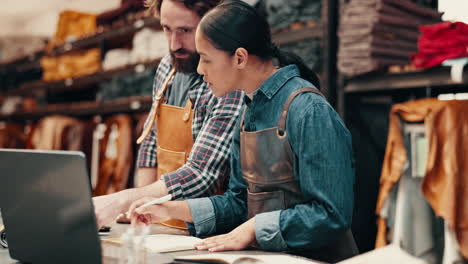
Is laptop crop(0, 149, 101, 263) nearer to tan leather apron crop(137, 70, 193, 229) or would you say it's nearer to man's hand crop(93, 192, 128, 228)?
man's hand crop(93, 192, 128, 228)

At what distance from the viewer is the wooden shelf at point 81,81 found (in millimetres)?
4332

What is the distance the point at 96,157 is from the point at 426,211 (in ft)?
10.6

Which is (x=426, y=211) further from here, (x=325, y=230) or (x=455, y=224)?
(x=325, y=230)

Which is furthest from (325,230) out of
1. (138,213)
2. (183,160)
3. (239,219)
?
(183,160)

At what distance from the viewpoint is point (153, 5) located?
1869mm

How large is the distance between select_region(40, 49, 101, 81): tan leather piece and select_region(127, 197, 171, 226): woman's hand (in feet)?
12.6

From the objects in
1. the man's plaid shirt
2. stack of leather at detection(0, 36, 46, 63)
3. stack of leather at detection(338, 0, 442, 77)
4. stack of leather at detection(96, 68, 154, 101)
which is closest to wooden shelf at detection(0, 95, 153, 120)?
stack of leather at detection(96, 68, 154, 101)

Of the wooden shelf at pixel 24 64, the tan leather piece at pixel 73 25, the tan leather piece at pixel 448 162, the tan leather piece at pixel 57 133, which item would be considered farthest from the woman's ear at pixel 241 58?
the wooden shelf at pixel 24 64

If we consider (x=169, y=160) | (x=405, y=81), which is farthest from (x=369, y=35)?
(x=169, y=160)

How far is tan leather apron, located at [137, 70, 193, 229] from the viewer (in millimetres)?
1786

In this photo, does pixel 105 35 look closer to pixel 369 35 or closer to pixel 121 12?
pixel 121 12

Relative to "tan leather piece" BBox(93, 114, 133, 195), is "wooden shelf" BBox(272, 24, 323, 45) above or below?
above

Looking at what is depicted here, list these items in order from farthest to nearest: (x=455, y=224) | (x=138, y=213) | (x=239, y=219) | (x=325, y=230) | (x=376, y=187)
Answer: (x=376, y=187), (x=455, y=224), (x=239, y=219), (x=138, y=213), (x=325, y=230)

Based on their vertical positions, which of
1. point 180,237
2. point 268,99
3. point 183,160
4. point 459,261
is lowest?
point 459,261
